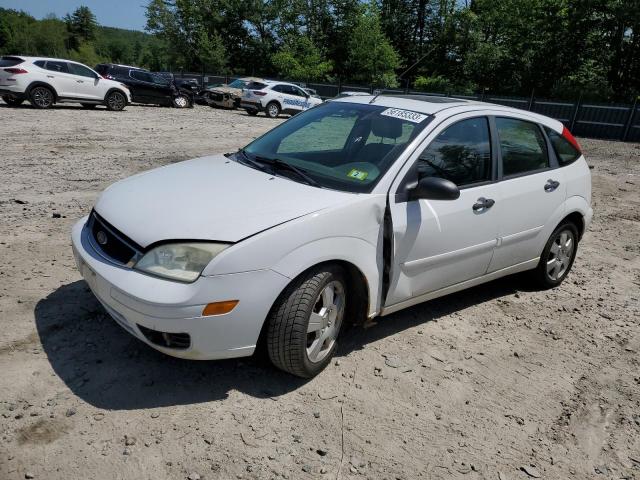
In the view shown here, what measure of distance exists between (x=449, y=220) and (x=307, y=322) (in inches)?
49.7

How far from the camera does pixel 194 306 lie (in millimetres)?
2461

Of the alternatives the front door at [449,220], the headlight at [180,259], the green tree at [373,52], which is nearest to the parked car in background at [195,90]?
the green tree at [373,52]

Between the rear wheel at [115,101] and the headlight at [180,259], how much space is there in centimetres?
1680

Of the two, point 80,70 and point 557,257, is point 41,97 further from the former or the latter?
point 557,257

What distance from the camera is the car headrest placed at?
136 inches

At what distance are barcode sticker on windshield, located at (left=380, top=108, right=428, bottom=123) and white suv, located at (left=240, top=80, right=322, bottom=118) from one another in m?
17.9

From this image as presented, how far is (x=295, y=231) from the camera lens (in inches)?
104

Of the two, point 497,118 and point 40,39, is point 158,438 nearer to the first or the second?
point 497,118

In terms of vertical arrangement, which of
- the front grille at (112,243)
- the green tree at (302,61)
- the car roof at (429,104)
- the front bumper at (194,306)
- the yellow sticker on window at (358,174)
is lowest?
the front bumper at (194,306)

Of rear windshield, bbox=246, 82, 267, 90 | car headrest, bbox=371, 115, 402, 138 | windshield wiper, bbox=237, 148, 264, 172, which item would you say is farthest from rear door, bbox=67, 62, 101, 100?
car headrest, bbox=371, 115, 402, 138

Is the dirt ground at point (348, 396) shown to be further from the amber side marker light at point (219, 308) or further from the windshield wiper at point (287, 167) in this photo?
the windshield wiper at point (287, 167)

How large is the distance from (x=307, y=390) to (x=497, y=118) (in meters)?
2.53

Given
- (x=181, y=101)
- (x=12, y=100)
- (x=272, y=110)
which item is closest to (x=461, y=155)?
(x=12, y=100)

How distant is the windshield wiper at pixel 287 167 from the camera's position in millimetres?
3111
